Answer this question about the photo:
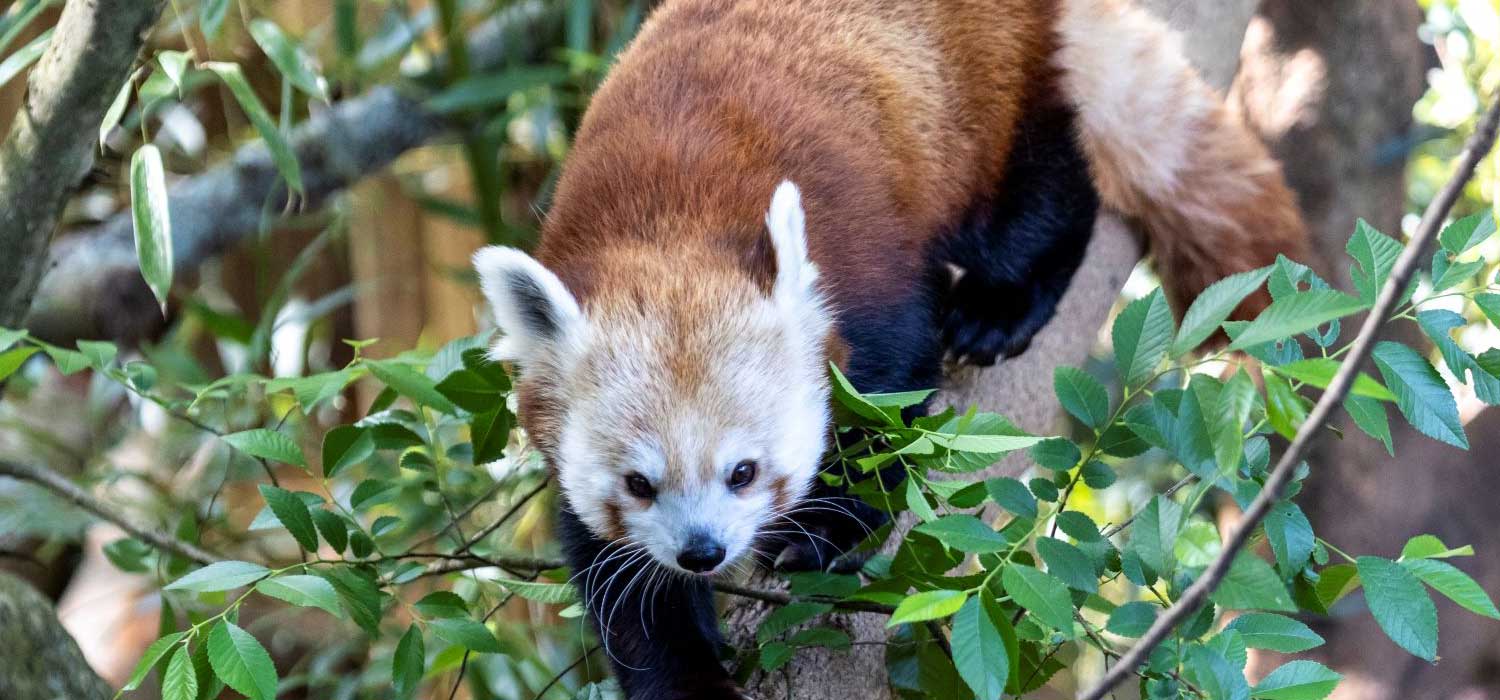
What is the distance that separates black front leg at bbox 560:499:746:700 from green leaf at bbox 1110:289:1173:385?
0.91 meters

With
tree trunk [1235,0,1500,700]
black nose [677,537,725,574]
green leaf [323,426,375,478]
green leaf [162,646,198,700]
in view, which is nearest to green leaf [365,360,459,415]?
green leaf [323,426,375,478]

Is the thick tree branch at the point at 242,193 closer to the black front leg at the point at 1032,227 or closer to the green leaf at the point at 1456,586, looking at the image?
the black front leg at the point at 1032,227

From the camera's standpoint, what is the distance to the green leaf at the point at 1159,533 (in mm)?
1404

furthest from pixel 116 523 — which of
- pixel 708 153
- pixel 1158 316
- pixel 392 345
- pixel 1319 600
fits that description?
pixel 392 345

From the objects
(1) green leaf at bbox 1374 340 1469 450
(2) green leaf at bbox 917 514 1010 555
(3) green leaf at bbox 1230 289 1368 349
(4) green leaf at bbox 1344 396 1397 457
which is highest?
(3) green leaf at bbox 1230 289 1368 349

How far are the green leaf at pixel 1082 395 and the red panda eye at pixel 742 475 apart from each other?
1.88 feet

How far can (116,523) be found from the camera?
226cm

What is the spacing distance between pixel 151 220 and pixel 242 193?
204cm

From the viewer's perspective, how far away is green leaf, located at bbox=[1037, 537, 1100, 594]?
1507mm

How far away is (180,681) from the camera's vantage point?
1.59 m

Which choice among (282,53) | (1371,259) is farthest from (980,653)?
(282,53)

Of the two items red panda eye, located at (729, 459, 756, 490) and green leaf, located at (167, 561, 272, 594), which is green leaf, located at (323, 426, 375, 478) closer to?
green leaf, located at (167, 561, 272, 594)

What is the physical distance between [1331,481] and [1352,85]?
1134 millimetres

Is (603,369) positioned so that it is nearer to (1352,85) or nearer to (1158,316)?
(1158,316)
